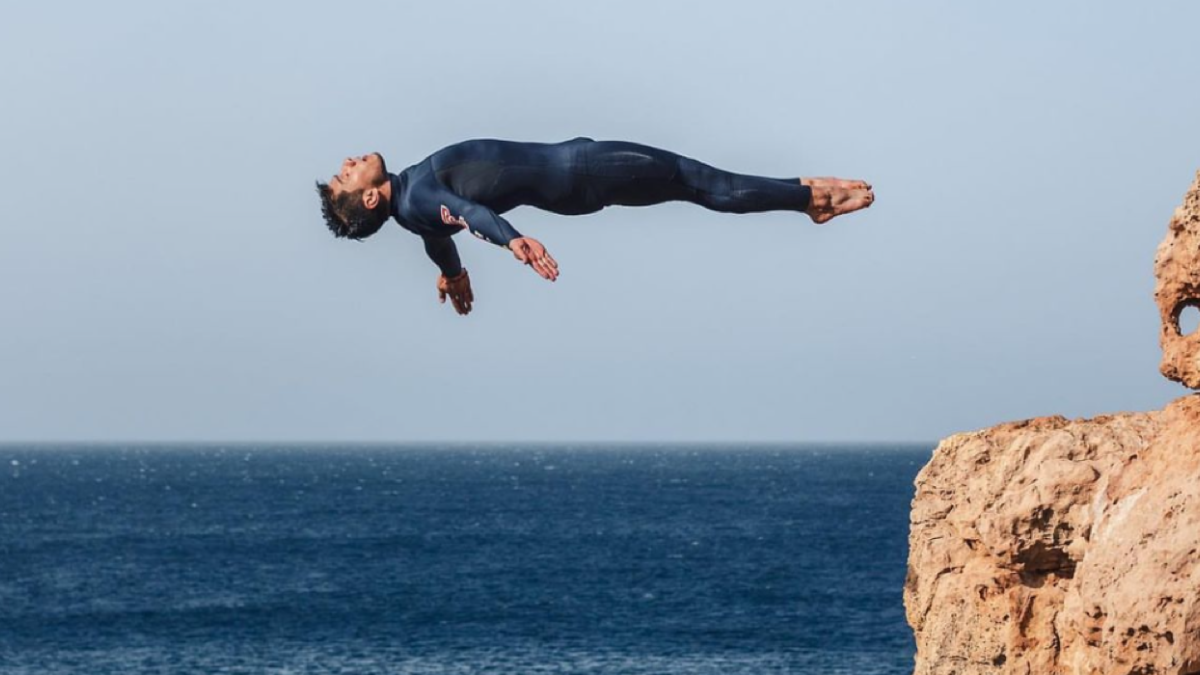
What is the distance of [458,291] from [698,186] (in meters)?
2.70

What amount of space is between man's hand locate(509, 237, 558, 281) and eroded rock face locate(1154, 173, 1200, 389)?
4813 mm

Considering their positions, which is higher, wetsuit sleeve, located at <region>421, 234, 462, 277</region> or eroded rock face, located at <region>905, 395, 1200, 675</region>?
wetsuit sleeve, located at <region>421, 234, 462, 277</region>

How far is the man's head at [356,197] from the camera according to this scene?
1155 centimetres

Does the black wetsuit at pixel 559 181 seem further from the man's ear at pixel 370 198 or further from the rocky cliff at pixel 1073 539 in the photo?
the rocky cliff at pixel 1073 539

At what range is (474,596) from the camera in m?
131

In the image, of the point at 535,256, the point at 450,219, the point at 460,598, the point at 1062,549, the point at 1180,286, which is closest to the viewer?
the point at 535,256

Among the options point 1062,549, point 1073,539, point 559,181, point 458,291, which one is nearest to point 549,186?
point 559,181

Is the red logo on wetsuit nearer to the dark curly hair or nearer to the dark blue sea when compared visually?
the dark curly hair

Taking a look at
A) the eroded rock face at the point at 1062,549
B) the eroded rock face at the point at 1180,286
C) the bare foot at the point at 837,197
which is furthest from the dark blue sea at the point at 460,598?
the bare foot at the point at 837,197

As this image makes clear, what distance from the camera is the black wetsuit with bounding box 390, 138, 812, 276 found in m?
11.4

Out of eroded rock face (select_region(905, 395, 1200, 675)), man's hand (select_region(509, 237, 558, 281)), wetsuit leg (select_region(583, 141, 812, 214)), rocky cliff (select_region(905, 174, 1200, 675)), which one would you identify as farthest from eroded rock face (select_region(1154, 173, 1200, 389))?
man's hand (select_region(509, 237, 558, 281))

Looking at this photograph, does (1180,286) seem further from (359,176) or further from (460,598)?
(460,598)

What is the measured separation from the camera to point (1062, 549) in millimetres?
13352

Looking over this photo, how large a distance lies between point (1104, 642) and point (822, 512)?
19080 centimetres
